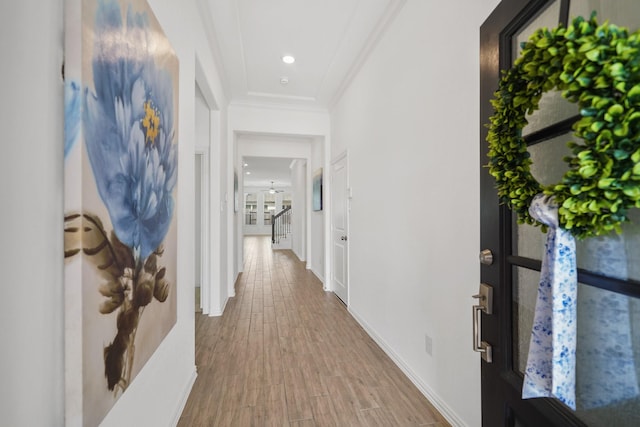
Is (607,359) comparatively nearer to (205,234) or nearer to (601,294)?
(601,294)

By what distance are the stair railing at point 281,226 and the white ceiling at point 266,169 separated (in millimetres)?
1491

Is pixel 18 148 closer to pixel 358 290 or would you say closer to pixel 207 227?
pixel 207 227

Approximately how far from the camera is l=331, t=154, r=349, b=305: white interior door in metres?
3.83

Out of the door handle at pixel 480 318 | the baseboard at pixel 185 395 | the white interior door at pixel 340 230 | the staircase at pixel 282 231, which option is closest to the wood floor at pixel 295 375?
the baseboard at pixel 185 395

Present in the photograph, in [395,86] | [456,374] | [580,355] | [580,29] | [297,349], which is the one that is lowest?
[297,349]

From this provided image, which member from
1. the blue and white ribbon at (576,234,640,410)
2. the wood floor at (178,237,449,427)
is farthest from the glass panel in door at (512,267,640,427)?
the wood floor at (178,237,449,427)

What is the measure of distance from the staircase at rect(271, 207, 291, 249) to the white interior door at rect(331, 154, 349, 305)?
537 centimetres

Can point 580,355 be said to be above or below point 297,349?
above

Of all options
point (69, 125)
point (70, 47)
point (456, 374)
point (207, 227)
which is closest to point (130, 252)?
point (69, 125)

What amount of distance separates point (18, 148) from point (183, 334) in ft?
5.08

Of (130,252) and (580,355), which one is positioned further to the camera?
(130,252)

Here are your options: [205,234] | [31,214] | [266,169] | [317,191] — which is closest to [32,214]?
[31,214]

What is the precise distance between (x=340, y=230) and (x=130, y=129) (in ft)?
10.8

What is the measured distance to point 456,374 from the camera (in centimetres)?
162
